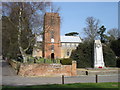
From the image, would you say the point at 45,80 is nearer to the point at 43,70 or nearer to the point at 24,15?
the point at 43,70

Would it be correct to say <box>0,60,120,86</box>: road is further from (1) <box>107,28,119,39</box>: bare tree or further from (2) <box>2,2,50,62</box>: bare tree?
(1) <box>107,28,119,39</box>: bare tree

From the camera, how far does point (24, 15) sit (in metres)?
23.1

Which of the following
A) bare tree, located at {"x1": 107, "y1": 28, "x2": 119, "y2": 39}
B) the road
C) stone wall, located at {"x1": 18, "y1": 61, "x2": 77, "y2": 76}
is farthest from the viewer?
bare tree, located at {"x1": 107, "y1": 28, "x2": 119, "y2": 39}

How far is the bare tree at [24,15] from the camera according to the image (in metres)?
22.7

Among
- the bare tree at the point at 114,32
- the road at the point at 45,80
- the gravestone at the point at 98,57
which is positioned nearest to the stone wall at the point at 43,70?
the road at the point at 45,80

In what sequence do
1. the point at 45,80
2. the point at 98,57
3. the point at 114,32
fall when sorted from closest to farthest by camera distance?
the point at 45,80 < the point at 98,57 < the point at 114,32

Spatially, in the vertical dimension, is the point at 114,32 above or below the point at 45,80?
above

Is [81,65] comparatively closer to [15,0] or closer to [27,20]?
[27,20]

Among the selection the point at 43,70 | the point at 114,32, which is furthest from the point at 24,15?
the point at 114,32

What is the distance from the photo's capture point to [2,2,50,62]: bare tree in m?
22.7

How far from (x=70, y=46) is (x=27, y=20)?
49617 millimetres

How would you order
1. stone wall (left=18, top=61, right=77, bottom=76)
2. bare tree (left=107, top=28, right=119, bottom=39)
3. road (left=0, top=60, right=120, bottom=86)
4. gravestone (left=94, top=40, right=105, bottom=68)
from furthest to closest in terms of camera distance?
bare tree (left=107, top=28, right=119, bottom=39) → gravestone (left=94, top=40, right=105, bottom=68) → stone wall (left=18, top=61, right=77, bottom=76) → road (left=0, top=60, right=120, bottom=86)

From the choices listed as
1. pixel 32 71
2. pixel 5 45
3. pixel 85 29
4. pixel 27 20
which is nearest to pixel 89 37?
pixel 85 29

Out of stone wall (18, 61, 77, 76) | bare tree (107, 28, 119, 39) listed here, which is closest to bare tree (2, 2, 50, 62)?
stone wall (18, 61, 77, 76)
